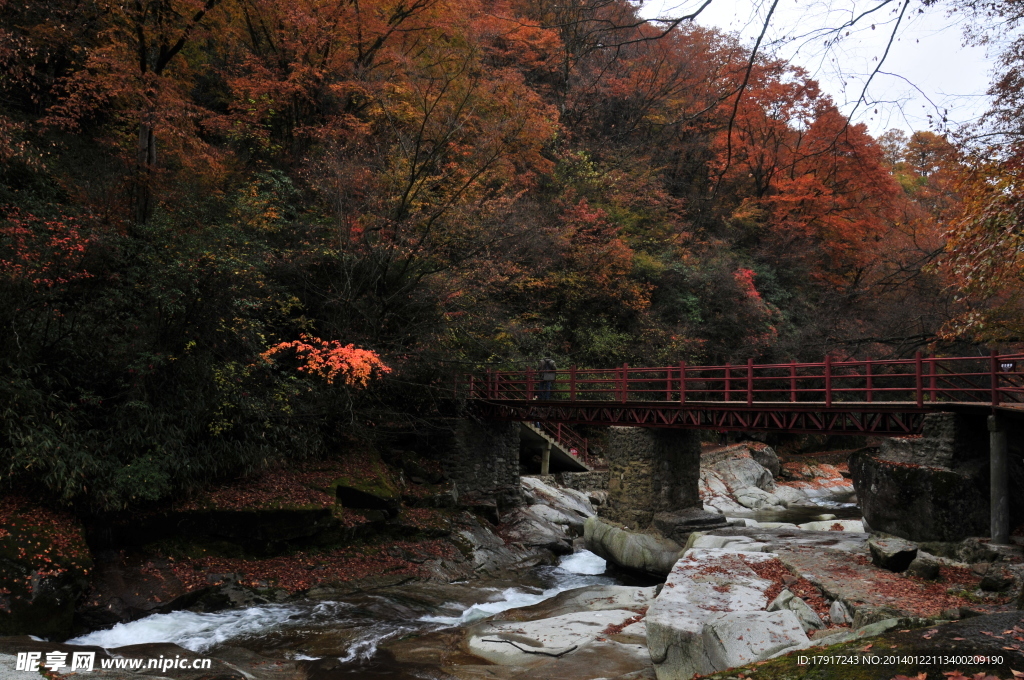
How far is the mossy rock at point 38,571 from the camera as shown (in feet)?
26.3

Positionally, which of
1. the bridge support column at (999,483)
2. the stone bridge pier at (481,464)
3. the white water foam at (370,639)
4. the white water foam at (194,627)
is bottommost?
the white water foam at (370,639)

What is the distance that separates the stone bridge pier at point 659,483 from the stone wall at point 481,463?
3904mm

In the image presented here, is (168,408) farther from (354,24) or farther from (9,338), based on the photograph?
(354,24)

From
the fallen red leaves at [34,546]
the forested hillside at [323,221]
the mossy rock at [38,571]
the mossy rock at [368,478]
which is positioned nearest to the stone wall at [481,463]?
the forested hillside at [323,221]

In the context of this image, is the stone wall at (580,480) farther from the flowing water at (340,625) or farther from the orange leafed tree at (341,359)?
the orange leafed tree at (341,359)

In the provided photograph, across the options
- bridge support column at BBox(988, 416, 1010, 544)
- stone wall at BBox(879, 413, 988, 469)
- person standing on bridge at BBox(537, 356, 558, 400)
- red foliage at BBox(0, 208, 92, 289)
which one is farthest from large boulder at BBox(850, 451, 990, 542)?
red foliage at BBox(0, 208, 92, 289)

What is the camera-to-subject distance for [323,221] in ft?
50.3

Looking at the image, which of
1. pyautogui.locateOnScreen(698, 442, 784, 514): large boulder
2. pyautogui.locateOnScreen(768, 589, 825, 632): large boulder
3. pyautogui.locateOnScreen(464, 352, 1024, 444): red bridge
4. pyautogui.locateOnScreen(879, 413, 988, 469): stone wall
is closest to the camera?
pyautogui.locateOnScreen(768, 589, 825, 632): large boulder

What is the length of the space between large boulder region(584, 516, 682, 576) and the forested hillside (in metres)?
5.96

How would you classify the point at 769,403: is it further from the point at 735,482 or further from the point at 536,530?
the point at 735,482

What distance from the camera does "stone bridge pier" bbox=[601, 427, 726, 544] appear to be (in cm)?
1512

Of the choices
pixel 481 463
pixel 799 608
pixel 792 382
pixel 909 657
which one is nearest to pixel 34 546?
pixel 799 608

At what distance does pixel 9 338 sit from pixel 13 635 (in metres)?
4.67

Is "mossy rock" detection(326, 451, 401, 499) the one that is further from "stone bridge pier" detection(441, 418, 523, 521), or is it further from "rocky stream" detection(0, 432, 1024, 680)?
"stone bridge pier" detection(441, 418, 523, 521)
